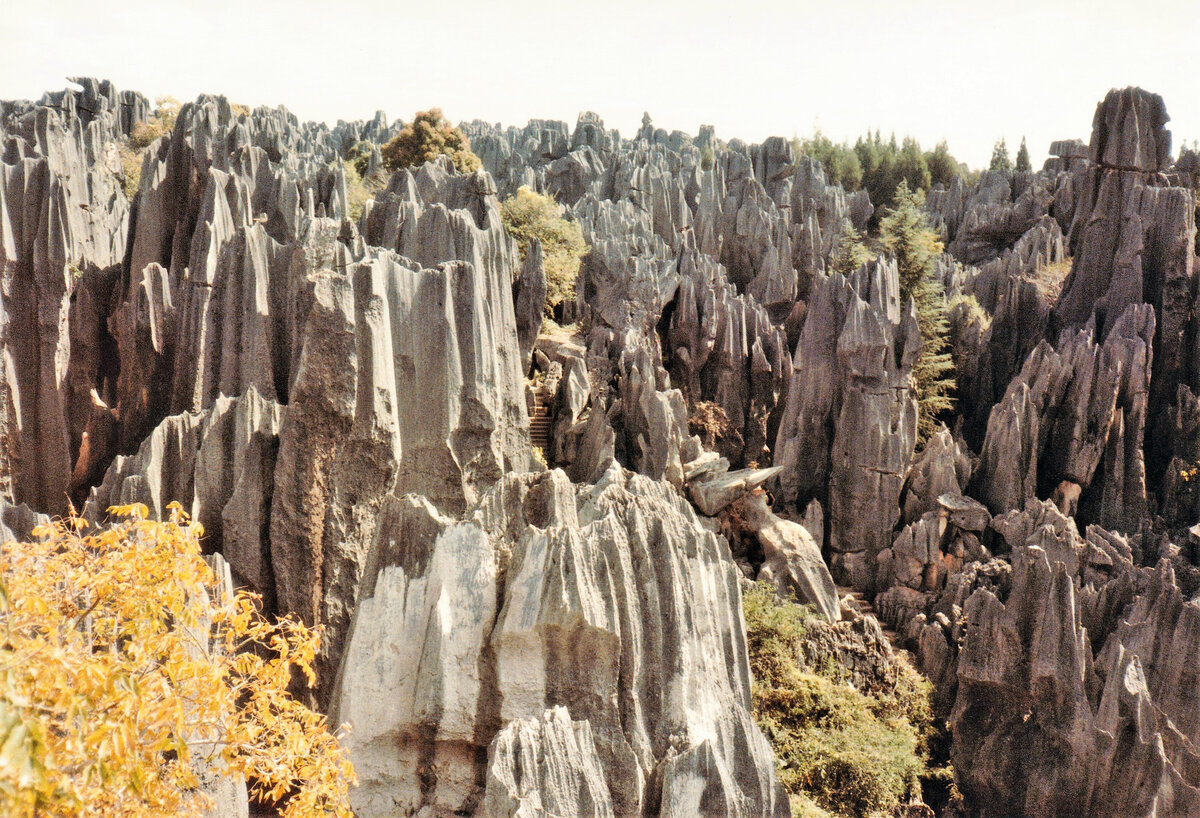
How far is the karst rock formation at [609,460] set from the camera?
26.4 feet

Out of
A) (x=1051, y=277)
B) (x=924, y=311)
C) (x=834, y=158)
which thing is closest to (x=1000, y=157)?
(x=834, y=158)

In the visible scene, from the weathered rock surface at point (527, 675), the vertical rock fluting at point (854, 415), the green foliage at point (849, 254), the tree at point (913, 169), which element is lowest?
the weathered rock surface at point (527, 675)

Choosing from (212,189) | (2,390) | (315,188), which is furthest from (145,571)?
(315,188)

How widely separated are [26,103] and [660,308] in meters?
41.1

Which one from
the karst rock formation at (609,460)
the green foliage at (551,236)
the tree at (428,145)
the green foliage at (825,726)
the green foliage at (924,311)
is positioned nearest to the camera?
the karst rock formation at (609,460)

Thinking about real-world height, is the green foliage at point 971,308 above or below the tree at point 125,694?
above

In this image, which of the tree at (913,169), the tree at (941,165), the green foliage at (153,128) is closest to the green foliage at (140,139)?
the green foliage at (153,128)

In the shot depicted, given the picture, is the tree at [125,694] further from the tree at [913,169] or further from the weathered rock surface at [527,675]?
the tree at [913,169]

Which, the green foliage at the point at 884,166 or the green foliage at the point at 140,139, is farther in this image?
the green foliage at the point at 884,166

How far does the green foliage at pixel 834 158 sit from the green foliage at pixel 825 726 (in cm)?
4100

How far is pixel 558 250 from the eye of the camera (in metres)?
28.4

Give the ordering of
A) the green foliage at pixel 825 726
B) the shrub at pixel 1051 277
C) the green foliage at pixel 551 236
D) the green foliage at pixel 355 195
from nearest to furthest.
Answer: the green foliage at pixel 825 726
the green foliage at pixel 551 236
the green foliage at pixel 355 195
the shrub at pixel 1051 277

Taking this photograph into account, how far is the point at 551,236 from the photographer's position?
28.8 meters

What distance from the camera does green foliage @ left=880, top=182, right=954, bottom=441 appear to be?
24938mm
